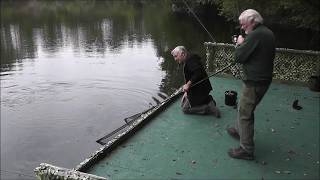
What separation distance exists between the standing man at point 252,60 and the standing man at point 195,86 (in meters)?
1.81

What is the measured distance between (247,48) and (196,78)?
234cm

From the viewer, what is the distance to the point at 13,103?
15.7 m

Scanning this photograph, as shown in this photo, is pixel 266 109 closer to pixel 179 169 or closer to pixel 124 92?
pixel 179 169

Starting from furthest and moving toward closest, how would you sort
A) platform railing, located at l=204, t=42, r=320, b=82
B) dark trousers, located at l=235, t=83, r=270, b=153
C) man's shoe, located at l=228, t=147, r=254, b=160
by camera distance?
platform railing, located at l=204, t=42, r=320, b=82
man's shoe, located at l=228, t=147, r=254, b=160
dark trousers, located at l=235, t=83, r=270, b=153

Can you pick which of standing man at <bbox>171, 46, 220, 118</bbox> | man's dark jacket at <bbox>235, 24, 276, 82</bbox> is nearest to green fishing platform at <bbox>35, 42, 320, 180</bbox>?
standing man at <bbox>171, 46, 220, 118</bbox>

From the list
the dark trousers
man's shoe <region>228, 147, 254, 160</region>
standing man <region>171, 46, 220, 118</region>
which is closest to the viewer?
the dark trousers

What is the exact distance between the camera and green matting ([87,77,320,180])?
5645mm

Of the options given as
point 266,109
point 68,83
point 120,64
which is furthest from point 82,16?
point 266,109

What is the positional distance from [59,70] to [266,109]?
14.5 meters

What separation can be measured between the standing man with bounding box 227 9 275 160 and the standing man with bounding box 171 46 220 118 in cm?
181

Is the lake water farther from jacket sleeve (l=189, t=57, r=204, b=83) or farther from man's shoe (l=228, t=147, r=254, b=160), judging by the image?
man's shoe (l=228, t=147, r=254, b=160)

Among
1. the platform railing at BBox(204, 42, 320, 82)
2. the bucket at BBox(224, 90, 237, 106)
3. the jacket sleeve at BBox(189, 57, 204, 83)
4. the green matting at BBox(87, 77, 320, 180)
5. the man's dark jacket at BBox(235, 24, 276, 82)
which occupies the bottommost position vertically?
the green matting at BBox(87, 77, 320, 180)

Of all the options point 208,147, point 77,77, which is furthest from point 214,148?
point 77,77

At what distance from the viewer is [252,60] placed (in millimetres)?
5375
